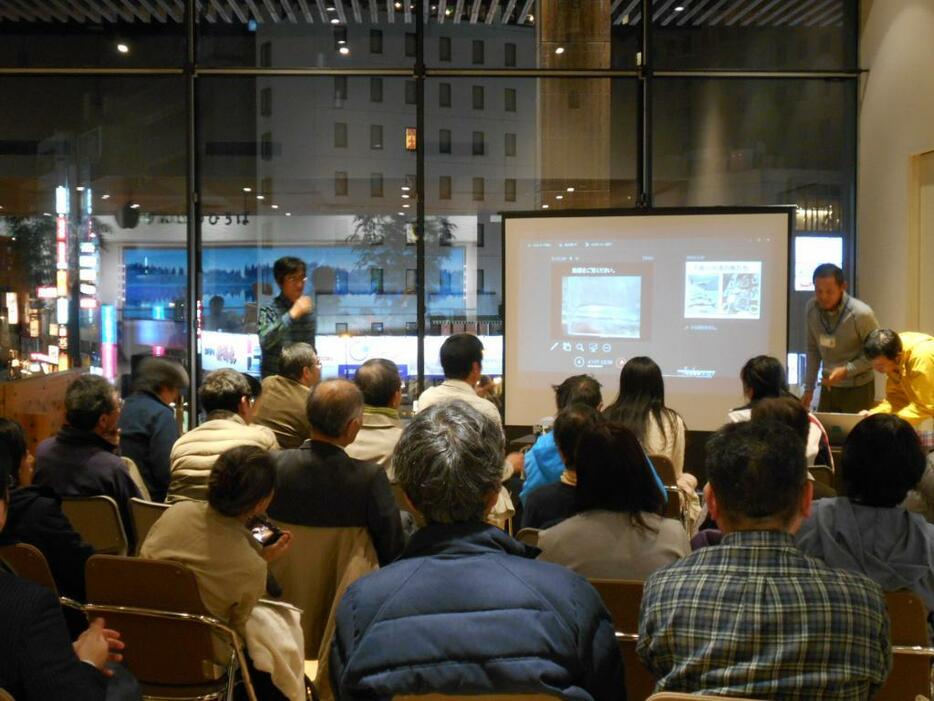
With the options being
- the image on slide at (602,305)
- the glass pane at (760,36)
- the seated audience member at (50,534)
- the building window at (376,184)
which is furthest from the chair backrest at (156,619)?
the glass pane at (760,36)

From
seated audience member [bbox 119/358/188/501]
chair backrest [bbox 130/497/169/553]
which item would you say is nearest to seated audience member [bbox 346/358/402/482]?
chair backrest [bbox 130/497/169/553]

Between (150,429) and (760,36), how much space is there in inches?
212

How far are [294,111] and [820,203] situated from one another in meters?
3.97

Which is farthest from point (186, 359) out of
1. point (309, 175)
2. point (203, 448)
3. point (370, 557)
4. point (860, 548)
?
point (860, 548)

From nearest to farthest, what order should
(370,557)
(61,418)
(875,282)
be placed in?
(370,557)
(61,418)
(875,282)

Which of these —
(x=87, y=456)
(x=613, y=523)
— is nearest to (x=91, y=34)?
(x=87, y=456)

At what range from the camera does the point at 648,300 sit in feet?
21.6

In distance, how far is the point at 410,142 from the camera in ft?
24.3

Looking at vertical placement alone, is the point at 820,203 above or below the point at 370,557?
above

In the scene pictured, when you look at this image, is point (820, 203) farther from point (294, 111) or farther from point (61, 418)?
point (61, 418)

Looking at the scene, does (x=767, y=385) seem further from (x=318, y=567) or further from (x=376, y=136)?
(x=376, y=136)

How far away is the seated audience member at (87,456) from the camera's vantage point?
12.6ft

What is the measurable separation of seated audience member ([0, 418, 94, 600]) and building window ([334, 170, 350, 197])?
4684 mm

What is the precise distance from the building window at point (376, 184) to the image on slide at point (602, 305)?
170 centimetres
